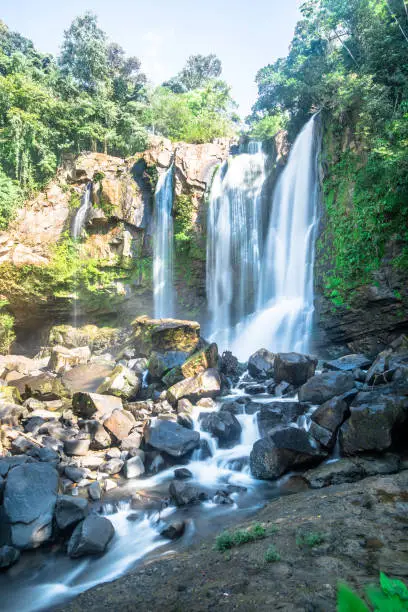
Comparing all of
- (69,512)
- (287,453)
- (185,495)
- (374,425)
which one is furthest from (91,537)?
(374,425)

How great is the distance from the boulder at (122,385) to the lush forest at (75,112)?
14169 millimetres

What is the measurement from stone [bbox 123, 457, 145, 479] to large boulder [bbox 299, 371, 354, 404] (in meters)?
3.99

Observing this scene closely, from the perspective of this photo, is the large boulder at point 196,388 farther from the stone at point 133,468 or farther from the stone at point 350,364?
the stone at point 350,364

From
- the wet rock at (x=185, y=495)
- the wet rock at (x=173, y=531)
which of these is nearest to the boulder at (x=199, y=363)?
the wet rock at (x=185, y=495)

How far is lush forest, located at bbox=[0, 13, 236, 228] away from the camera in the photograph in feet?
69.1

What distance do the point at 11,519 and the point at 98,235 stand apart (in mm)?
17211

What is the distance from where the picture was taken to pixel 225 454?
7875 mm

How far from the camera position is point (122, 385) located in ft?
36.0

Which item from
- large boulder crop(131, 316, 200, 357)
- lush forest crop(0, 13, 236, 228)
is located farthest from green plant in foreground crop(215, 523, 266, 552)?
lush forest crop(0, 13, 236, 228)

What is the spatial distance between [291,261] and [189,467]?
36.6 ft

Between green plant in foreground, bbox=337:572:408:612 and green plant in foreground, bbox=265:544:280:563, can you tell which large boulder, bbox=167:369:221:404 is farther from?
green plant in foreground, bbox=337:572:408:612

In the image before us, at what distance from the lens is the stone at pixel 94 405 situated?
961cm

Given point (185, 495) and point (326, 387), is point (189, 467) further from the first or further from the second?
point (326, 387)

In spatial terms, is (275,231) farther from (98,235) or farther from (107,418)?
(107,418)
